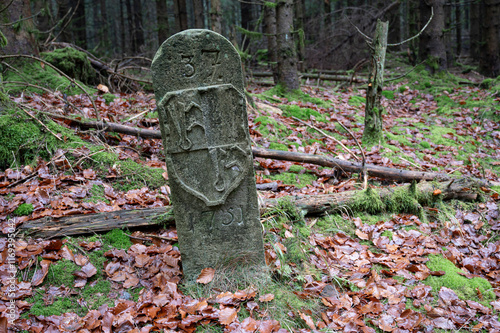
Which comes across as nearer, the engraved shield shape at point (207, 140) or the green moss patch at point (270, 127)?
the engraved shield shape at point (207, 140)

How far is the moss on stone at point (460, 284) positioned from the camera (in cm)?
329

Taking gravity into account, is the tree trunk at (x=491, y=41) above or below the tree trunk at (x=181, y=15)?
below

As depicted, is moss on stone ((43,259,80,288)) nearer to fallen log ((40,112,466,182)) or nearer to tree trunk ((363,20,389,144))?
fallen log ((40,112,466,182))

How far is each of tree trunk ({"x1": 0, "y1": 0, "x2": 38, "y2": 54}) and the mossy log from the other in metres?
4.34

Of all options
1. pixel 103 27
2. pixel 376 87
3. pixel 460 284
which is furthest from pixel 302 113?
pixel 103 27

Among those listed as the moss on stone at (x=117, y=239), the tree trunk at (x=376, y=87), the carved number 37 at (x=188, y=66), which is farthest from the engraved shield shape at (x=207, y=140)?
the tree trunk at (x=376, y=87)

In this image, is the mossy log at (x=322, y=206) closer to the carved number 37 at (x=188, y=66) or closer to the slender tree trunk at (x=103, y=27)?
the carved number 37 at (x=188, y=66)

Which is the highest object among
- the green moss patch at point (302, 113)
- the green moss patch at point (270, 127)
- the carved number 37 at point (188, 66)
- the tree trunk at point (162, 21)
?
the tree trunk at point (162, 21)

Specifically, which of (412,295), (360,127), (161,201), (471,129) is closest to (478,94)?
(471,129)

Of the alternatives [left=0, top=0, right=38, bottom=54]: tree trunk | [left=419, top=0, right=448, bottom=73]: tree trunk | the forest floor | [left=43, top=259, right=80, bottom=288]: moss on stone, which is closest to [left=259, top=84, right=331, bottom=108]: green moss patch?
the forest floor

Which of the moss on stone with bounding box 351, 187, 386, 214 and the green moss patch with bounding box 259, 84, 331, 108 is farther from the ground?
the green moss patch with bounding box 259, 84, 331, 108

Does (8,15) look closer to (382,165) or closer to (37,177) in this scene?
(37,177)

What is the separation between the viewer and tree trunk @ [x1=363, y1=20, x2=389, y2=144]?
600cm

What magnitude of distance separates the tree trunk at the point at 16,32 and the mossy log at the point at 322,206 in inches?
171
